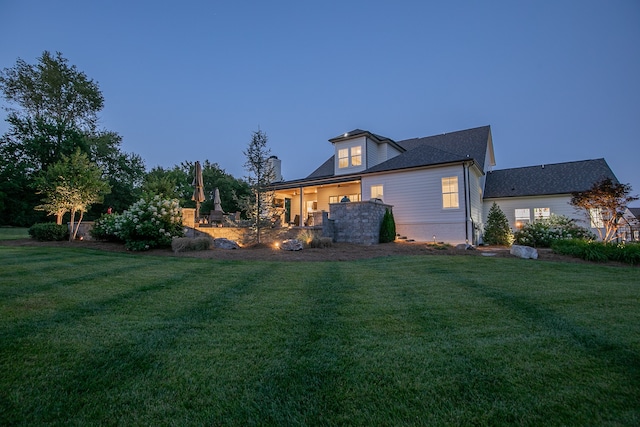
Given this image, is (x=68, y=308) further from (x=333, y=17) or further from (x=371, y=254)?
(x=333, y=17)

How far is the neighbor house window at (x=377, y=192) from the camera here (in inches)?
575

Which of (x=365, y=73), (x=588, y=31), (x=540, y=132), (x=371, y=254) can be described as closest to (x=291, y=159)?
(x=365, y=73)

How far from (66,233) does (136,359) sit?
527 inches

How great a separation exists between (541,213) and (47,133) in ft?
115

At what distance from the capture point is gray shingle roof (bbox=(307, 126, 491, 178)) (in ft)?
44.2

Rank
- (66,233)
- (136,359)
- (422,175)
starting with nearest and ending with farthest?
(136,359) → (66,233) → (422,175)

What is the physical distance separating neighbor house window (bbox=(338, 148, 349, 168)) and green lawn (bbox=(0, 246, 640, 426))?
13.0 metres

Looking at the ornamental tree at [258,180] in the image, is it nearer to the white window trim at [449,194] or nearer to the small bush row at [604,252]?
the white window trim at [449,194]

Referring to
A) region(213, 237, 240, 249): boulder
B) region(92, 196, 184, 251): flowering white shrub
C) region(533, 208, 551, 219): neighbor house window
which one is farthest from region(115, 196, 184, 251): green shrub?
region(533, 208, 551, 219): neighbor house window

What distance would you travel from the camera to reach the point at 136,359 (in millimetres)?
2170

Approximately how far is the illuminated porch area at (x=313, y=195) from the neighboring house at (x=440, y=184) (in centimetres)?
7

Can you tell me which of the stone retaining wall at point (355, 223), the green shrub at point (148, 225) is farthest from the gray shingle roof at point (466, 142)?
the green shrub at point (148, 225)

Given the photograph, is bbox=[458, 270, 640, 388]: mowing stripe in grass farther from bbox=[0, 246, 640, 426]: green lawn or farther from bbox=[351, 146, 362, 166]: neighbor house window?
bbox=[351, 146, 362, 166]: neighbor house window

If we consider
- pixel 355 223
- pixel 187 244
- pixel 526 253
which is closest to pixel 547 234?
pixel 526 253
